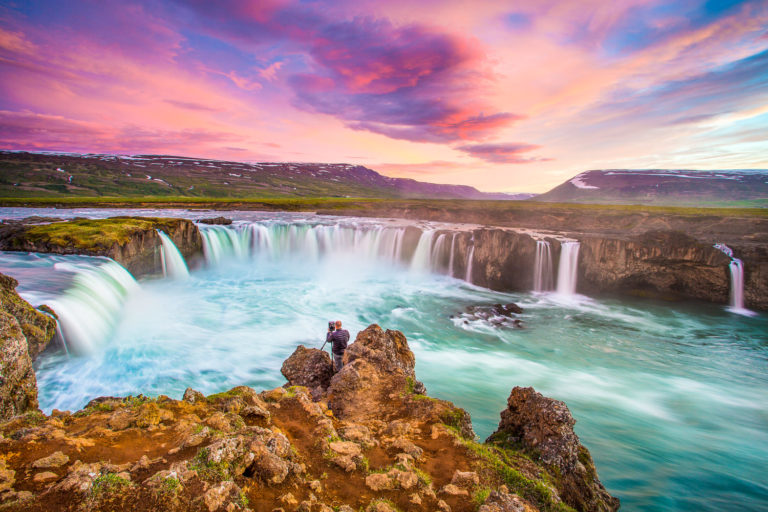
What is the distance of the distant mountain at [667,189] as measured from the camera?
130250 millimetres

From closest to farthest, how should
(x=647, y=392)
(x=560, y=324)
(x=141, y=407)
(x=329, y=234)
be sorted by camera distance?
(x=141, y=407)
(x=647, y=392)
(x=560, y=324)
(x=329, y=234)

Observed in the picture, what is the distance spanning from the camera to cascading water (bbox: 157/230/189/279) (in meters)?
28.6

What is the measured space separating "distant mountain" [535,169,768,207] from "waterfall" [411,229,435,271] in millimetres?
128610

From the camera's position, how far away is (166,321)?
63.0ft

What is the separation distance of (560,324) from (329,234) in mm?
27644

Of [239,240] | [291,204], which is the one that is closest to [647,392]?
[239,240]

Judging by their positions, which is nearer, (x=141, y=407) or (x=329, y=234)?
(x=141, y=407)

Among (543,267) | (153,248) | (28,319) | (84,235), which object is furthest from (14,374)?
(543,267)

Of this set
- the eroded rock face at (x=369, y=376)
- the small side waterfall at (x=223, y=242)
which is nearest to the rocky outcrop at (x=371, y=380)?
the eroded rock face at (x=369, y=376)

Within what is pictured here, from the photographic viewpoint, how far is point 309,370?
1036 centimetres

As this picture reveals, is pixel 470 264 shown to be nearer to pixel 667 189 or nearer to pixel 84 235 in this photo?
pixel 84 235

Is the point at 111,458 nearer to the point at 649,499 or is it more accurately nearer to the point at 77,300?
the point at 649,499

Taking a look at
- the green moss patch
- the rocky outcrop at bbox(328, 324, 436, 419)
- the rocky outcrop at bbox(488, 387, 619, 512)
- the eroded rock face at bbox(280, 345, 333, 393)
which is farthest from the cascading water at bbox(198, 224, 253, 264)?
the rocky outcrop at bbox(488, 387, 619, 512)

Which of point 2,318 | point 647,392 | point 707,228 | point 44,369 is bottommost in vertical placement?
point 647,392
